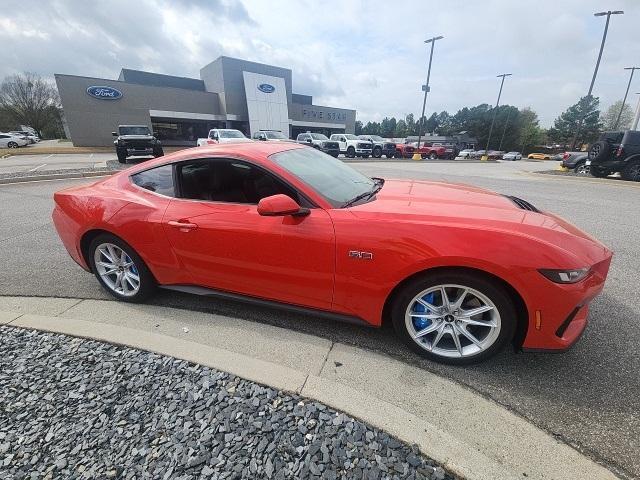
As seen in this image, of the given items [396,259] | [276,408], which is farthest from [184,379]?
[396,259]

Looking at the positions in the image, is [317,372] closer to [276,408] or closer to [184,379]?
[276,408]

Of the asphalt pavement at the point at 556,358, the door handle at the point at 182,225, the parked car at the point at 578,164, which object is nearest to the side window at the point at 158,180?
the door handle at the point at 182,225

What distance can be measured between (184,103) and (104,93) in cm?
693

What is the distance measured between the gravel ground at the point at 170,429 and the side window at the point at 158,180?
1369 millimetres

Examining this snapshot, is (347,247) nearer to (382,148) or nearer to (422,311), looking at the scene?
(422,311)

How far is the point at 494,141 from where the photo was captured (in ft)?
218

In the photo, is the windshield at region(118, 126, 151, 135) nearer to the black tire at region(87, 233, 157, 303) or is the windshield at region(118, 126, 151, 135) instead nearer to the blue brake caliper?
the black tire at region(87, 233, 157, 303)

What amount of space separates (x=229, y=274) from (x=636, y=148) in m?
15.5

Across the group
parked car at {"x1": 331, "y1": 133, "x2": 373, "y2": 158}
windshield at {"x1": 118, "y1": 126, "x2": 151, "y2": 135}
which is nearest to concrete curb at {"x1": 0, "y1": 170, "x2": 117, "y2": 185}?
windshield at {"x1": 118, "y1": 126, "x2": 151, "y2": 135}

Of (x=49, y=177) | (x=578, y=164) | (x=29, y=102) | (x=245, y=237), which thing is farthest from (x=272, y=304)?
(x=29, y=102)

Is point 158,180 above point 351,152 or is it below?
above

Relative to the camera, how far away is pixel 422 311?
2170 mm

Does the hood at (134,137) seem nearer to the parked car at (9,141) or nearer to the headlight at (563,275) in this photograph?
the headlight at (563,275)

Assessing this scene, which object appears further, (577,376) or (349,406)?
(577,376)
